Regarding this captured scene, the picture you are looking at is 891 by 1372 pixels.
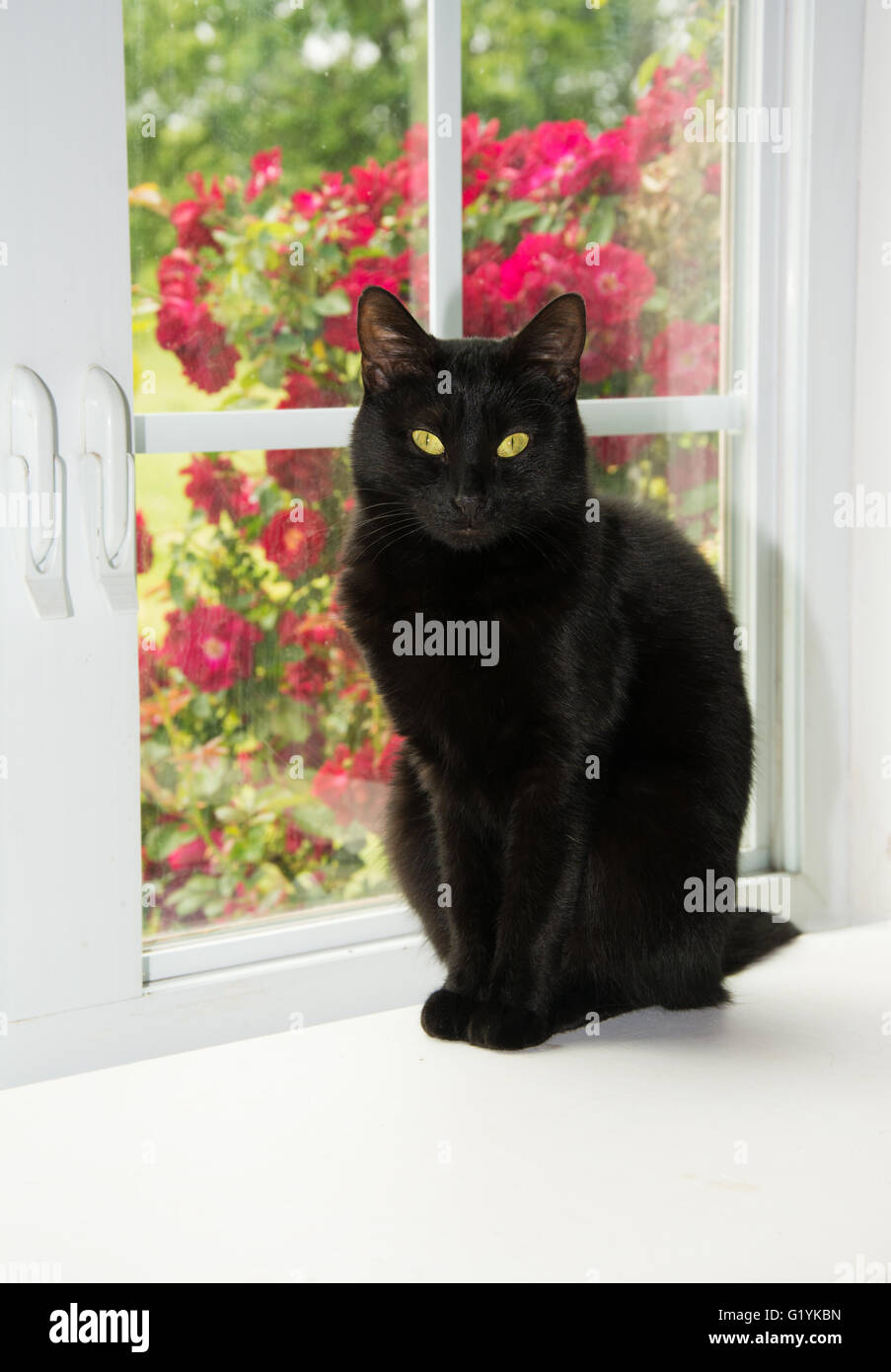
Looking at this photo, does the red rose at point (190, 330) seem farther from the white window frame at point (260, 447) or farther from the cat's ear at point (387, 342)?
the cat's ear at point (387, 342)

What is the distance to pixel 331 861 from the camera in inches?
62.5

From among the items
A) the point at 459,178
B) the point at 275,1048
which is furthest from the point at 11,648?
the point at 459,178

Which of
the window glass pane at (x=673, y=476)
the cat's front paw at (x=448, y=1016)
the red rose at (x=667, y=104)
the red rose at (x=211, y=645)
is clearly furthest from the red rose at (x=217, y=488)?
the red rose at (x=667, y=104)

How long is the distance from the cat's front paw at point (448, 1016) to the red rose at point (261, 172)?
0.90 meters

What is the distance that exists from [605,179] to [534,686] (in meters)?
0.79

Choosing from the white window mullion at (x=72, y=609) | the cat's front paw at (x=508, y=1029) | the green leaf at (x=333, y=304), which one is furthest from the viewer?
the green leaf at (x=333, y=304)

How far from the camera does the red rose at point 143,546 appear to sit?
1.38 meters

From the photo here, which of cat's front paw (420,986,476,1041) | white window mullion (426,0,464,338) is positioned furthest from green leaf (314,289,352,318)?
cat's front paw (420,986,476,1041)

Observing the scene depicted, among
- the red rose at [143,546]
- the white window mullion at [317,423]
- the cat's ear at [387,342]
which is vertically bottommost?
the red rose at [143,546]

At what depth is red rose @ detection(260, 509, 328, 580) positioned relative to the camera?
1488 mm

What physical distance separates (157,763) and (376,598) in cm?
35

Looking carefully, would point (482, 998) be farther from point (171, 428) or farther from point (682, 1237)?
point (171, 428)

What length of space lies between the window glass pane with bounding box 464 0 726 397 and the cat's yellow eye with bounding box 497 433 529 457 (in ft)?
1.30
